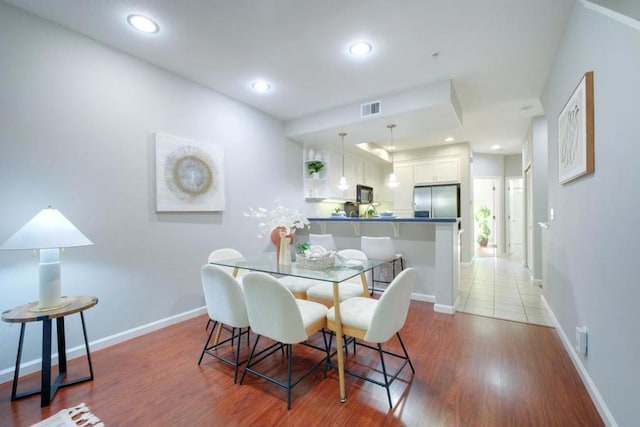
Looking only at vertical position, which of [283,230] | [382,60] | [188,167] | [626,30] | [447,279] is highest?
[382,60]

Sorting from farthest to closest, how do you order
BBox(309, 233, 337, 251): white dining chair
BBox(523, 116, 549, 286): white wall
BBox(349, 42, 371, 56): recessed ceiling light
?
BBox(523, 116, 549, 286): white wall < BBox(309, 233, 337, 251): white dining chair < BBox(349, 42, 371, 56): recessed ceiling light

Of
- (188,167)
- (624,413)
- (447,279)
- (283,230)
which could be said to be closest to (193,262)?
(188,167)

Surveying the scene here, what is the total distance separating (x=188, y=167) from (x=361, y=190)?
155 inches

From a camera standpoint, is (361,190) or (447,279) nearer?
(447,279)

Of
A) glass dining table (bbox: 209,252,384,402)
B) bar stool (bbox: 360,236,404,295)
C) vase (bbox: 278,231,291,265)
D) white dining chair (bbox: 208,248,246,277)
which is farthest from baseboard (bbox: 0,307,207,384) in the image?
bar stool (bbox: 360,236,404,295)

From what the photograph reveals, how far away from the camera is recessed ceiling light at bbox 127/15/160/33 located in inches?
86.0

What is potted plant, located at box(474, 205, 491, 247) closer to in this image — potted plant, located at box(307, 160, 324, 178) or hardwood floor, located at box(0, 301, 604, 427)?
potted plant, located at box(307, 160, 324, 178)

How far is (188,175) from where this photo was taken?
3100mm

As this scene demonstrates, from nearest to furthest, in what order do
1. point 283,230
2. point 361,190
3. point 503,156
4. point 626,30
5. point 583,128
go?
point 626,30
point 583,128
point 283,230
point 361,190
point 503,156

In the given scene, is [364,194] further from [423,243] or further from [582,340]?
[582,340]

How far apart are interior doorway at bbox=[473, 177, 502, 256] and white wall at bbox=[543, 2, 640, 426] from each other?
19.4ft

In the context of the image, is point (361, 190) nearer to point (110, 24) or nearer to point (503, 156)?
point (503, 156)

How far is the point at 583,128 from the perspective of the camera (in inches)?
70.1

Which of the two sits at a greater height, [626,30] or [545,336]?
[626,30]
